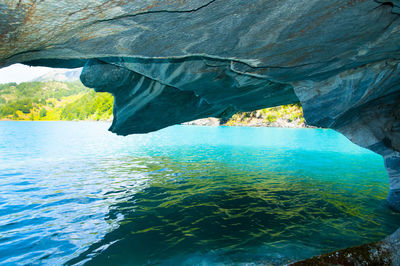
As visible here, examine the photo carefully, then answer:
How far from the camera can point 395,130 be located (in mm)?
10312

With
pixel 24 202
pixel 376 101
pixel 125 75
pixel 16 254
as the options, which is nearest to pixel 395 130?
pixel 376 101

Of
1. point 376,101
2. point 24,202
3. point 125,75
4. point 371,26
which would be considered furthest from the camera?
point 24,202

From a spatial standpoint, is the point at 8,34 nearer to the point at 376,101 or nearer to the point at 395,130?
the point at 376,101

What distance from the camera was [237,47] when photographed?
237 inches

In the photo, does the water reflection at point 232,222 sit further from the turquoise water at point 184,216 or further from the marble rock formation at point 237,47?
the marble rock formation at point 237,47

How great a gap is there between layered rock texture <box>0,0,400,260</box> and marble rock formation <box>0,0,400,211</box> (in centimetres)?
2

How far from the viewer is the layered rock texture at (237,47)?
4.43 metres

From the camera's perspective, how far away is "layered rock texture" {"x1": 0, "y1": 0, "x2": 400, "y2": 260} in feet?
14.5

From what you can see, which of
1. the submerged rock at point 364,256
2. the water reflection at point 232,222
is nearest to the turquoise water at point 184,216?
the water reflection at point 232,222

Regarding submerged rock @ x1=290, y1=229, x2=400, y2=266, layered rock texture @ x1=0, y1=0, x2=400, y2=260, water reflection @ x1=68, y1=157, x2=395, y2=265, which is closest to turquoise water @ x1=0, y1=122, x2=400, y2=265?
water reflection @ x1=68, y1=157, x2=395, y2=265

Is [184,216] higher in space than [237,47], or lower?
lower

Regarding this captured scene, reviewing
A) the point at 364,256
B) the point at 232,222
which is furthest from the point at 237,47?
the point at 232,222

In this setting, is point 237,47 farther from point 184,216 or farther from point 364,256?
point 184,216

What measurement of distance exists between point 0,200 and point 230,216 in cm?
1224
